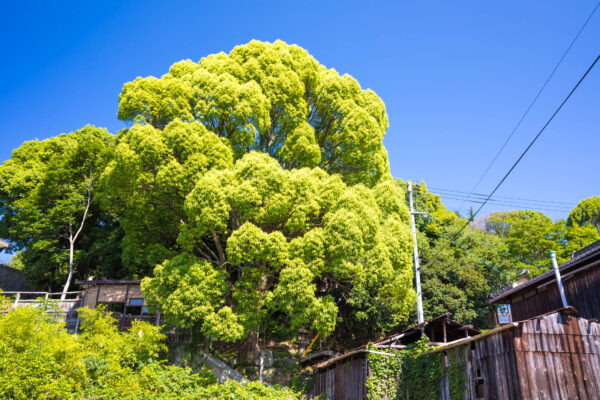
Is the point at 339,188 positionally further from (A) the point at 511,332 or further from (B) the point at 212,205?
(A) the point at 511,332

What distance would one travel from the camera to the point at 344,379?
40.3ft

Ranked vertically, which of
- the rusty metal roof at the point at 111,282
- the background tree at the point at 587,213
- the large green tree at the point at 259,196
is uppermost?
the background tree at the point at 587,213

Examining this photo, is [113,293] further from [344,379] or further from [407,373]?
[407,373]

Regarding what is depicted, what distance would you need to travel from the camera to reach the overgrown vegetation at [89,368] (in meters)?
8.51

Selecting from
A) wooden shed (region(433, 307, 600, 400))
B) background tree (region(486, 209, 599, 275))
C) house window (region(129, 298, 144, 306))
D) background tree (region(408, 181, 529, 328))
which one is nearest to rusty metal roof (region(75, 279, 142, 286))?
house window (region(129, 298, 144, 306))

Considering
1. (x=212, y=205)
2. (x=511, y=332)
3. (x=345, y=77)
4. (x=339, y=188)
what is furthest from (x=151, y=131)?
(x=511, y=332)

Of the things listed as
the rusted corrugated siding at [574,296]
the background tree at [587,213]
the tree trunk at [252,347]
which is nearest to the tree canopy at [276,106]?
the tree trunk at [252,347]

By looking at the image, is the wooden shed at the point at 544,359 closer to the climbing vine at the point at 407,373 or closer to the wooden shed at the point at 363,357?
the climbing vine at the point at 407,373

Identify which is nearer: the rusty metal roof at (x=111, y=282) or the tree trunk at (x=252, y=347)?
the tree trunk at (x=252, y=347)

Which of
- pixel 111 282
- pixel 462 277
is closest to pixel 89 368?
pixel 111 282

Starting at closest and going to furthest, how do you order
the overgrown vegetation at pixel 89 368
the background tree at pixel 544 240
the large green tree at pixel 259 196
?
the overgrown vegetation at pixel 89 368 < the large green tree at pixel 259 196 < the background tree at pixel 544 240

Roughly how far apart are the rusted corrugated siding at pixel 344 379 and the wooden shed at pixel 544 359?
13.1 feet

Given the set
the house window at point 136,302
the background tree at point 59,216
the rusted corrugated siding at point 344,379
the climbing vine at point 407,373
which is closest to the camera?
the climbing vine at point 407,373

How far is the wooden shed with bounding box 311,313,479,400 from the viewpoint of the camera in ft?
37.7
